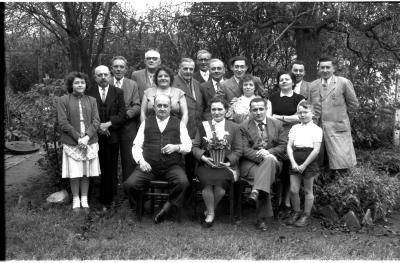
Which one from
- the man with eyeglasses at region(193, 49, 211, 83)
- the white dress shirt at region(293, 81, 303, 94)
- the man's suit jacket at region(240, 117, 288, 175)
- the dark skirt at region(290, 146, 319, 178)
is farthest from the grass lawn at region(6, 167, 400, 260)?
the man with eyeglasses at region(193, 49, 211, 83)

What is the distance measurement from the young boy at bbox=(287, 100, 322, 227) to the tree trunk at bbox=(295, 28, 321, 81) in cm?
241

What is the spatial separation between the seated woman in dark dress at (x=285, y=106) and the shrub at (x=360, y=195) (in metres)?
0.57

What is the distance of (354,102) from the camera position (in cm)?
580

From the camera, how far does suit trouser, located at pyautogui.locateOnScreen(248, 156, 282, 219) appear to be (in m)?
5.14

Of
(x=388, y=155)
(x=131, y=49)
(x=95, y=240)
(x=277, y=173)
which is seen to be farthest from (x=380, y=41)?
(x=95, y=240)

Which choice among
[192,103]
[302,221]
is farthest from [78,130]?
[302,221]

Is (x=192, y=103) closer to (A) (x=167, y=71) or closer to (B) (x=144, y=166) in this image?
(A) (x=167, y=71)

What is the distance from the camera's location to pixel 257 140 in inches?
216

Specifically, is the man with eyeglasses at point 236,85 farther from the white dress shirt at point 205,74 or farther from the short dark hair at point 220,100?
the white dress shirt at point 205,74

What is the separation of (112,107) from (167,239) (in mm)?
1921

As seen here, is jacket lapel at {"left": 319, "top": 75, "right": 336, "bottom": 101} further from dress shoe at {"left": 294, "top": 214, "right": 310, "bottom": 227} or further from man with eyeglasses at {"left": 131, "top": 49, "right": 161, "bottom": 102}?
man with eyeglasses at {"left": 131, "top": 49, "right": 161, "bottom": 102}

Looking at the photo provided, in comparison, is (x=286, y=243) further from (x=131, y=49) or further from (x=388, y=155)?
(x=131, y=49)

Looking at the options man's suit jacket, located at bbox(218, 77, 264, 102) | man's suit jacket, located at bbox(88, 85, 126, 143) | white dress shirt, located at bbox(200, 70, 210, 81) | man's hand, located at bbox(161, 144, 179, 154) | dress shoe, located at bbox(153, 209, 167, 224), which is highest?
white dress shirt, located at bbox(200, 70, 210, 81)

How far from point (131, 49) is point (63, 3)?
5.57 feet
